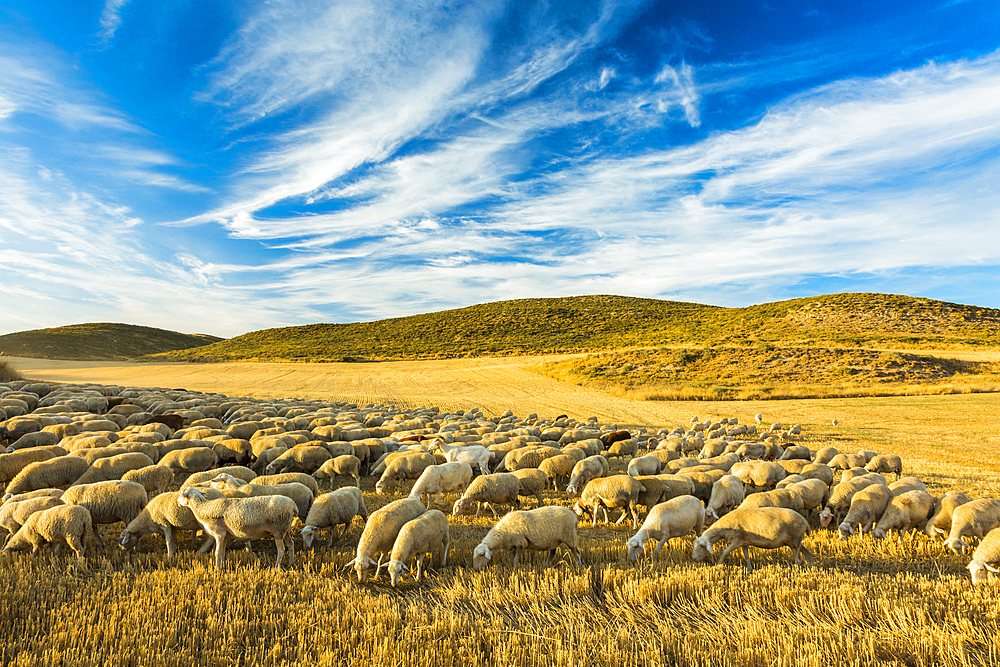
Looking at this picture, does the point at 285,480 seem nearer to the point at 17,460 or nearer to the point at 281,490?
the point at 281,490

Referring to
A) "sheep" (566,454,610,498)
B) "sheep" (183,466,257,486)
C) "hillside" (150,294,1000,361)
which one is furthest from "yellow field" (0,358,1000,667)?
"hillside" (150,294,1000,361)

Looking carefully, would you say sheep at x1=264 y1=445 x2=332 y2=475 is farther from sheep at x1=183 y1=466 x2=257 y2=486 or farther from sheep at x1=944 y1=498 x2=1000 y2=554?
sheep at x1=944 y1=498 x2=1000 y2=554

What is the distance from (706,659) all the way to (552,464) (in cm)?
785

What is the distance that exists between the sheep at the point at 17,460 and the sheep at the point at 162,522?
5.52 meters

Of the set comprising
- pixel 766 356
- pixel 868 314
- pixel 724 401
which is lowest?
pixel 724 401

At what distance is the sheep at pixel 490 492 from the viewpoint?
9.86m

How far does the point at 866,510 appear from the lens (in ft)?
28.7

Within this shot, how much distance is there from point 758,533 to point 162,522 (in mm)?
8744

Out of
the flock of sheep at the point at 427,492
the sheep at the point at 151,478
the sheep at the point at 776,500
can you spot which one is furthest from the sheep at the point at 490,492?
the sheep at the point at 151,478

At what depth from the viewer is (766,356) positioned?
1714 inches

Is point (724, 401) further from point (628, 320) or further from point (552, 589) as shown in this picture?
point (628, 320)

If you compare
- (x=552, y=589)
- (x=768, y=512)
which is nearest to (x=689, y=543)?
(x=768, y=512)

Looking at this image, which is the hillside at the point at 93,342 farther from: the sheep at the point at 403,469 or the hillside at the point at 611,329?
the sheep at the point at 403,469

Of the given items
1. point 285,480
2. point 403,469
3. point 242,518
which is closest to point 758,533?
point 242,518
